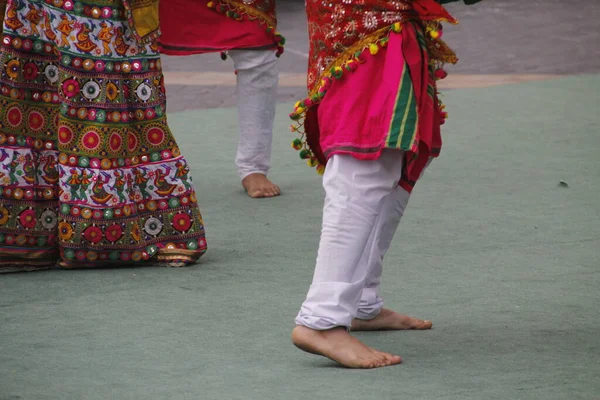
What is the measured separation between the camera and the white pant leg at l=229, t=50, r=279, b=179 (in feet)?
18.3

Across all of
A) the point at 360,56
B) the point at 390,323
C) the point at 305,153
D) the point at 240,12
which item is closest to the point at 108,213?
the point at 305,153

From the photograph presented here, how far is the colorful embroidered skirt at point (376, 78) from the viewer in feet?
10.1

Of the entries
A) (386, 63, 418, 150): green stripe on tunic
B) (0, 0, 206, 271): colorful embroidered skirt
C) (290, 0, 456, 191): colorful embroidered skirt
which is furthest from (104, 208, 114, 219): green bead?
(386, 63, 418, 150): green stripe on tunic

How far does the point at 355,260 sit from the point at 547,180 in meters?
2.93

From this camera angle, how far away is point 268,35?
5.48m

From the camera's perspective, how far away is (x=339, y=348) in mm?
3182

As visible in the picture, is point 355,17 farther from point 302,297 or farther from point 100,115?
point 100,115

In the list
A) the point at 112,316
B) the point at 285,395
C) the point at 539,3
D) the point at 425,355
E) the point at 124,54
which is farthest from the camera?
the point at 539,3

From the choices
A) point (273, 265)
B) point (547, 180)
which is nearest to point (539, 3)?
point (547, 180)

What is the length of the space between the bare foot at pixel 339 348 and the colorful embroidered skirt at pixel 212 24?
2393mm

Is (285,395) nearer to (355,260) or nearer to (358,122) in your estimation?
(355,260)

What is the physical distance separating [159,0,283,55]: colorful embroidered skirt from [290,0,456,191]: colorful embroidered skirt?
2.13 meters

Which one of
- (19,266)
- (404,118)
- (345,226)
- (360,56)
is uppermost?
(360,56)

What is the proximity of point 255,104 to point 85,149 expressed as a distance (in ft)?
4.88
